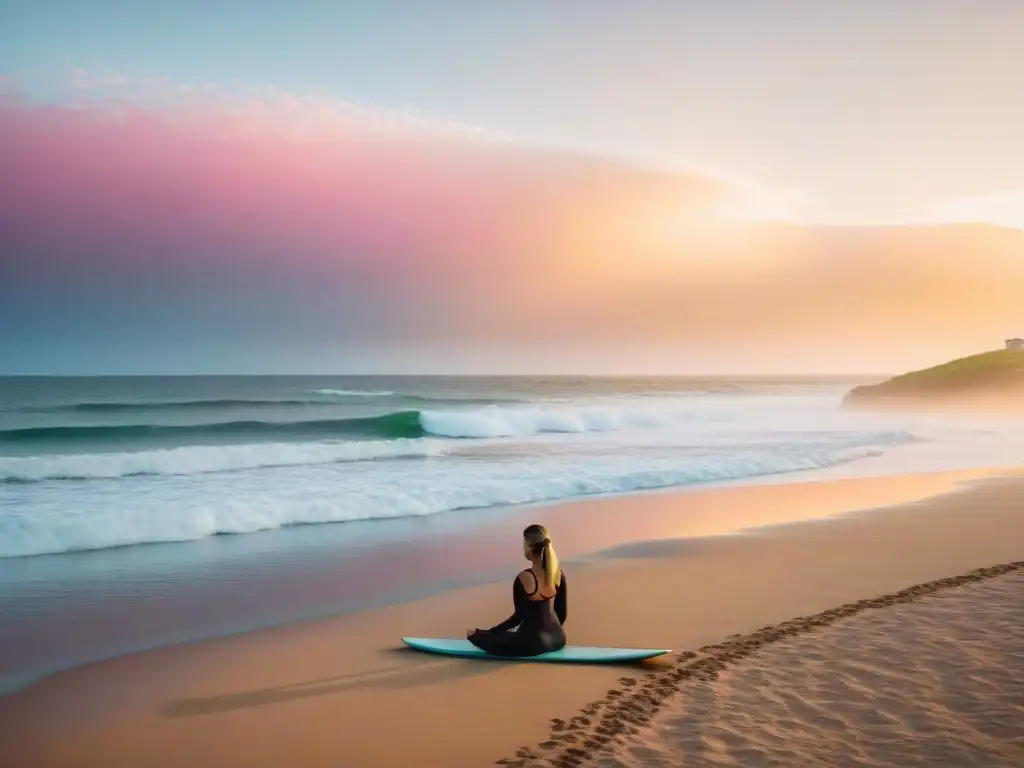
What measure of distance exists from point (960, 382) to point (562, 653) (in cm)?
6774

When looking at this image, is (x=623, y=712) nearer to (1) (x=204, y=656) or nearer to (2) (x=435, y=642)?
(2) (x=435, y=642)

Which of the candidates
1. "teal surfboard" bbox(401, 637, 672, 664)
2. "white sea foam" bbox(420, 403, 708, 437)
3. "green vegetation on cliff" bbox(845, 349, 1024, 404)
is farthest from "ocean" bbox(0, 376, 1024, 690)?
"green vegetation on cliff" bbox(845, 349, 1024, 404)

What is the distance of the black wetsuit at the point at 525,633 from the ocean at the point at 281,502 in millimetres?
2571

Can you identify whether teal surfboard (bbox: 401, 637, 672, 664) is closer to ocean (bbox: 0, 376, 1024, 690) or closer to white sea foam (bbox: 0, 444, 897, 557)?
ocean (bbox: 0, 376, 1024, 690)

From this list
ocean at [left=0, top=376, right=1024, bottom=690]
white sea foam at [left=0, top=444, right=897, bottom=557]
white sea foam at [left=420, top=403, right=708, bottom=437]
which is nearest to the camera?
ocean at [left=0, top=376, right=1024, bottom=690]

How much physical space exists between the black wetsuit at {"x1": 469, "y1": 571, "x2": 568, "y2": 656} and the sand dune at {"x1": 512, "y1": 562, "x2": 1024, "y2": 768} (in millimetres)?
933

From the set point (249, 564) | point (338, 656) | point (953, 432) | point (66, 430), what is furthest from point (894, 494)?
point (66, 430)

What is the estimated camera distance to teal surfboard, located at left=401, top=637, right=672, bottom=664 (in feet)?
23.4

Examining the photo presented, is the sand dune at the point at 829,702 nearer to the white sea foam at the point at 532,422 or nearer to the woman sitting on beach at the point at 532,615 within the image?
the woman sitting on beach at the point at 532,615

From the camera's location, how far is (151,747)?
18.6 ft

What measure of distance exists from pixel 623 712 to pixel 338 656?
269 cm

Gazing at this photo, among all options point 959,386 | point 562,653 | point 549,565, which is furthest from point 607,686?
point 959,386

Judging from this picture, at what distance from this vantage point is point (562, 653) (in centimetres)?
730

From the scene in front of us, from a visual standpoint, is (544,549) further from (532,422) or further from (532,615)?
(532,422)
